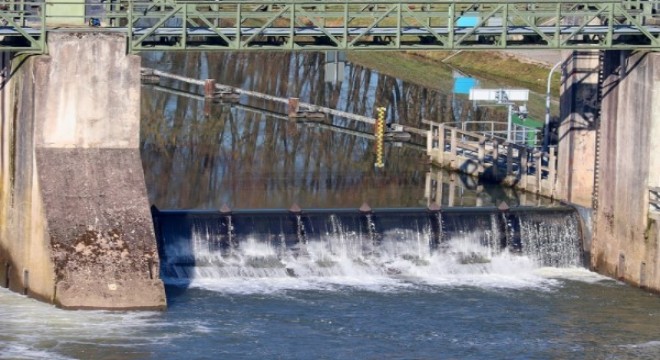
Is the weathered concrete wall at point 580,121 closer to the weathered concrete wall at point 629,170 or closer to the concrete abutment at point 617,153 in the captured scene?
the concrete abutment at point 617,153

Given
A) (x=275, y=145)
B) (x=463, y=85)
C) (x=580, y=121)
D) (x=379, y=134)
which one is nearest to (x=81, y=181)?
(x=580, y=121)

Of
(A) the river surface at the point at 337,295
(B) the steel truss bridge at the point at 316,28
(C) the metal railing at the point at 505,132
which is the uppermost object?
(B) the steel truss bridge at the point at 316,28

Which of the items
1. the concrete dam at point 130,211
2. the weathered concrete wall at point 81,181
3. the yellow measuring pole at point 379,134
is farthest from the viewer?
the yellow measuring pole at point 379,134

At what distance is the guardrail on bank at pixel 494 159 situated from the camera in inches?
2157

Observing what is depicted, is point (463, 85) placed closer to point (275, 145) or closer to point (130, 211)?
point (275, 145)

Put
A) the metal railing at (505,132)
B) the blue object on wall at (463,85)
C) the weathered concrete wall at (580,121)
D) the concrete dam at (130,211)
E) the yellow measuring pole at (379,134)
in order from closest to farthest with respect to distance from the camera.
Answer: the concrete dam at (130,211)
the weathered concrete wall at (580,121)
the yellow measuring pole at (379,134)
the metal railing at (505,132)
the blue object on wall at (463,85)

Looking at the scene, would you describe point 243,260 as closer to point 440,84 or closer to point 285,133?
point 285,133

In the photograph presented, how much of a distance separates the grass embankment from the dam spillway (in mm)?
27949

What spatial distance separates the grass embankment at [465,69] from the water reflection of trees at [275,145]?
77.2 inches

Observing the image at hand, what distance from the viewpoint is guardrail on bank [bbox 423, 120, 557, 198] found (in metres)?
54.8

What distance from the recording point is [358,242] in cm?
4569

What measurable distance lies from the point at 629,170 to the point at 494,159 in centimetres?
1349

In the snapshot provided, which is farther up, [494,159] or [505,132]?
[505,132]

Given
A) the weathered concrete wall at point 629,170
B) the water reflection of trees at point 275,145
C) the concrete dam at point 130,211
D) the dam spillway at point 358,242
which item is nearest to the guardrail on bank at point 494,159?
the water reflection of trees at point 275,145
